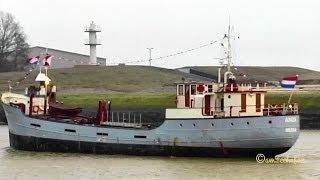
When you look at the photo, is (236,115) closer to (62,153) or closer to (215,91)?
(215,91)

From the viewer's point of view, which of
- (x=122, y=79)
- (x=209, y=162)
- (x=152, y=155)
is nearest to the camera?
(x=209, y=162)

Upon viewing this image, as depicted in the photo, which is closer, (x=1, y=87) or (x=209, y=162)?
(x=209, y=162)

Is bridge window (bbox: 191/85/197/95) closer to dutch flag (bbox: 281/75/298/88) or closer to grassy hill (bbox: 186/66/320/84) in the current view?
dutch flag (bbox: 281/75/298/88)

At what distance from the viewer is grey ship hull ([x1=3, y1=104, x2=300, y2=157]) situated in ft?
105

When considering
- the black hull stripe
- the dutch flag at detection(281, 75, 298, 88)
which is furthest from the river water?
the dutch flag at detection(281, 75, 298, 88)

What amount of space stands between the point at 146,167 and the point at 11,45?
77.0 m

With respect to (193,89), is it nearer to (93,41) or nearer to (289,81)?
(289,81)

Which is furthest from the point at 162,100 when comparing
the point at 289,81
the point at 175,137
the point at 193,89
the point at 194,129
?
the point at 289,81

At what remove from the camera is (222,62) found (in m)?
34.2

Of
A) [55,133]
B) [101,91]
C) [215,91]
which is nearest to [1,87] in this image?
[101,91]

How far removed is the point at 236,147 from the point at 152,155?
4.17 m

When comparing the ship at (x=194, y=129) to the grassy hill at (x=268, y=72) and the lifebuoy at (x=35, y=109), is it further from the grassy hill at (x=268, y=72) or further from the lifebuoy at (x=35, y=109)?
the grassy hill at (x=268, y=72)

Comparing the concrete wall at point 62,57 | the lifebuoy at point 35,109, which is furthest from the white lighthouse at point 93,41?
the lifebuoy at point 35,109

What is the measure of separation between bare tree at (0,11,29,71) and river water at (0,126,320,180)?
6623cm
